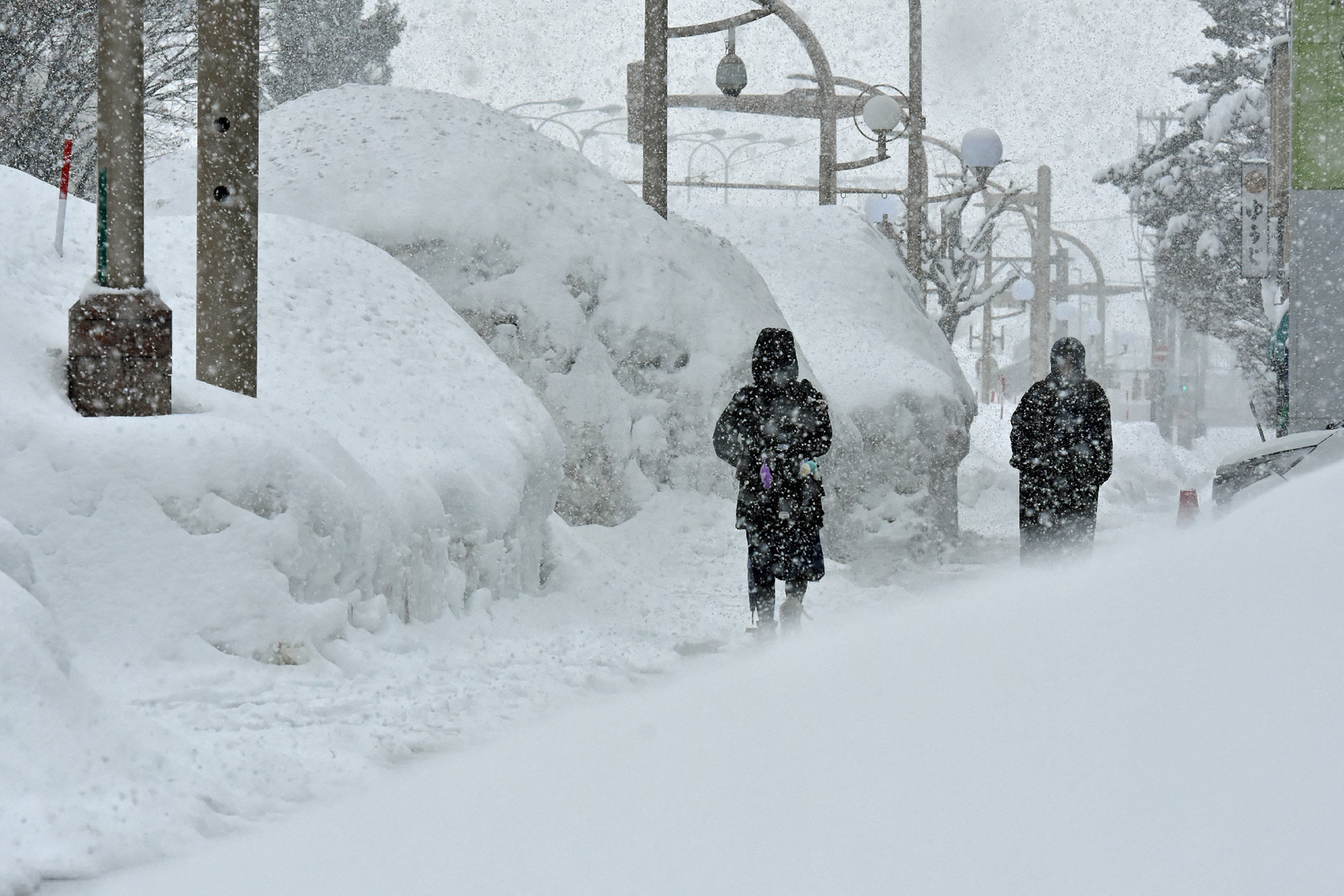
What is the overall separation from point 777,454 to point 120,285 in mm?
3111

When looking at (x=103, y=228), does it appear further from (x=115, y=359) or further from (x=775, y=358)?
(x=775, y=358)

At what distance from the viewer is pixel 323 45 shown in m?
30.4

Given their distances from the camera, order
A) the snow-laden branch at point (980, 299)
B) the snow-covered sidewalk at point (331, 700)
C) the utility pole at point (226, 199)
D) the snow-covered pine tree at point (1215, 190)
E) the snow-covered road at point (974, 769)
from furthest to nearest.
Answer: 1. the snow-covered pine tree at point (1215, 190)
2. the snow-laden branch at point (980, 299)
3. the utility pole at point (226, 199)
4. the snow-covered sidewalk at point (331, 700)
5. the snow-covered road at point (974, 769)

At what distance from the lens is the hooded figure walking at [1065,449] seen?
6.93 metres

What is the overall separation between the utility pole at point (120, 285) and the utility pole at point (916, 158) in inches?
506

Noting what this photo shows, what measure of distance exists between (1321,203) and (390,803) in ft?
44.4

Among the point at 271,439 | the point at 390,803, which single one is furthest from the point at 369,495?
the point at 390,803

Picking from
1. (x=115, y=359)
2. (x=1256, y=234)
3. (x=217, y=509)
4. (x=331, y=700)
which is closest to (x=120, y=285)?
(x=115, y=359)

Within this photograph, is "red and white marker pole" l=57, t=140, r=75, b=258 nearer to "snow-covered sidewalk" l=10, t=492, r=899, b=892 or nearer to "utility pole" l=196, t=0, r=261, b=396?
"utility pole" l=196, t=0, r=261, b=396

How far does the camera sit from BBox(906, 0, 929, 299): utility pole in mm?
17312

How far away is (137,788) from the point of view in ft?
11.5

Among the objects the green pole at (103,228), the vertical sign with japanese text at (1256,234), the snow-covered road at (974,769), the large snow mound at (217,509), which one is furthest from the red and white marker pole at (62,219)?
the vertical sign with japanese text at (1256,234)

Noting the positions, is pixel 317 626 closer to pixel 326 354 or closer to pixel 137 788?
pixel 137 788

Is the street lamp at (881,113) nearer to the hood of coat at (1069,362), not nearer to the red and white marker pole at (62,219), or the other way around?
the hood of coat at (1069,362)
